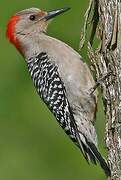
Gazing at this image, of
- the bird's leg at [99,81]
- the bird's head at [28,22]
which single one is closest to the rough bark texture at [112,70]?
the bird's leg at [99,81]

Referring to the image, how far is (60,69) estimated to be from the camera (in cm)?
852

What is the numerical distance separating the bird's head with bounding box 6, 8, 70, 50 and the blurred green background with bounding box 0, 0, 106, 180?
176 centimetres

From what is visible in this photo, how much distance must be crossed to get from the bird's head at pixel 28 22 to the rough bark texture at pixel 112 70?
153 centimetres

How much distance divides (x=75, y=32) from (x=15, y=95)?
1198mm

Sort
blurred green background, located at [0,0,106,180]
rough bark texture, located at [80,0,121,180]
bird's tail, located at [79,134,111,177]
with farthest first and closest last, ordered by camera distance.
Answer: blurred green background, located at [0,0,106,180] → bird's tail, located at [79,134,111,177] → rough bark texture, located at [80,0,121,180]

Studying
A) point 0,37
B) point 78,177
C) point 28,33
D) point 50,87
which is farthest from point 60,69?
point 0,37

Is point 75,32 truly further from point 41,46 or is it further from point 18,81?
point 41,46

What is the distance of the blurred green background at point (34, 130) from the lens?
10.9 meters

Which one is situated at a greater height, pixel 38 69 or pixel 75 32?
pixel 38 69

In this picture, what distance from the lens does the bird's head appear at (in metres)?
9.24

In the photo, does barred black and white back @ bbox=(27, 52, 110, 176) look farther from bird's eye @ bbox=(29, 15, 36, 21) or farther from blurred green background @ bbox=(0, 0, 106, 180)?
blurred green background @ bbox=(0, 0, 106, 180)

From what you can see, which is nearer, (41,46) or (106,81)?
(106,81)

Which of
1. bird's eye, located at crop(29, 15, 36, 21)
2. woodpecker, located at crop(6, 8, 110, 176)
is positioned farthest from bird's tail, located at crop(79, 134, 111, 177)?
bird's eye, located at crop(29, 15, 36, 21)

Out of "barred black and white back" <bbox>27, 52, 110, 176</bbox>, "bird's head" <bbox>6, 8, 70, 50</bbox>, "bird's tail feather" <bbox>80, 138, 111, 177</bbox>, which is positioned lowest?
"bird's tail feather" <bbox>80, 138, 111, 177</bbox>
